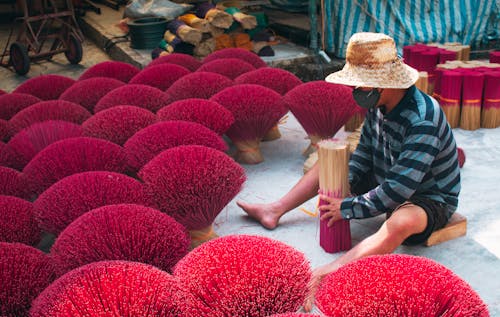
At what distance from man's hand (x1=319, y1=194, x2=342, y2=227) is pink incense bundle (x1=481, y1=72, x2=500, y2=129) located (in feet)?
4.64

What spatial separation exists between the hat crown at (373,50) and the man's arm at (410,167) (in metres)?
0.22

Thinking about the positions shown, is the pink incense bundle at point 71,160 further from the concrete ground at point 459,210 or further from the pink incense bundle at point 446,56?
the pink incense bundle at point 446,56

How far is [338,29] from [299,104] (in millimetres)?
2206

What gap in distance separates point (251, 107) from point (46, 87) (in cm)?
125

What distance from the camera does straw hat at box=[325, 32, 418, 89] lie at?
1.67 m

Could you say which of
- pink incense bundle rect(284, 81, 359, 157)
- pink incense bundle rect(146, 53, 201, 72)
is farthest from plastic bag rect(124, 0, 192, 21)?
pink incense bundle rect(284, 81, 359, 157)

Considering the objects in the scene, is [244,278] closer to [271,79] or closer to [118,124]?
[118,124]

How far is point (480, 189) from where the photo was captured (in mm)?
2229

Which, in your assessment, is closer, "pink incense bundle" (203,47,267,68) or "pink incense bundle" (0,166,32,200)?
"pink incense bundle" (0,166,32,200)

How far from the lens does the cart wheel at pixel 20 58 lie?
5066 mm

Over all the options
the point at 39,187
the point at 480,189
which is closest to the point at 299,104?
the point at 480,189

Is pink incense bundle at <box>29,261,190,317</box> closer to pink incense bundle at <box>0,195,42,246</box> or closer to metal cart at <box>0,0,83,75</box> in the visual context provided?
pink incense bundle at <box>0,195,42,246</box>

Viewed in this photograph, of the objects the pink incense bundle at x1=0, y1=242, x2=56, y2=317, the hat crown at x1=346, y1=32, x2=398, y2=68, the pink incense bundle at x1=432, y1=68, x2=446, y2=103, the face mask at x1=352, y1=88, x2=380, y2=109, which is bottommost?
the pink incense bundle at x1=432, y1=68, x2=446, y2=103

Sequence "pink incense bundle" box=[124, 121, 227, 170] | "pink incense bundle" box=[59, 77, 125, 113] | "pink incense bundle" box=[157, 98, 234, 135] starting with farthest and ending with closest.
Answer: "pink incense bundle" box=[59, 77, 125, 113] → "pink incense bundle" box=[157, 98, 234, 135] → "pink incense bundle" box=[124, 121, 227, 170]
